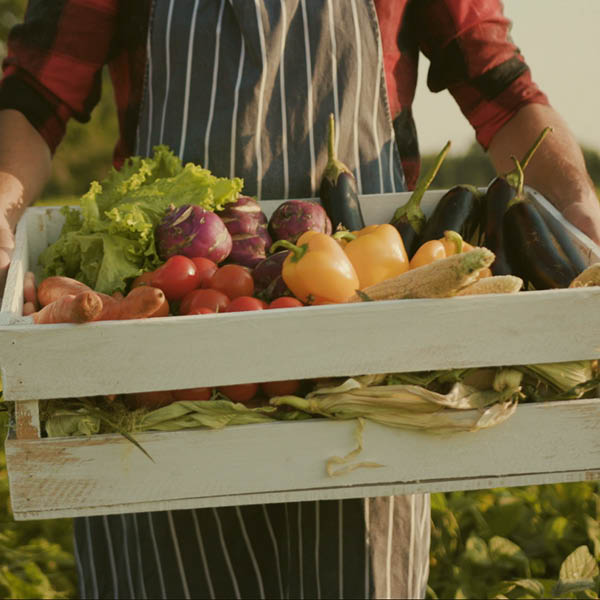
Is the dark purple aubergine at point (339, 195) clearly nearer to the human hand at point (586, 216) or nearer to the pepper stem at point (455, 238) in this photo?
the pepper stem at point (455, 238)

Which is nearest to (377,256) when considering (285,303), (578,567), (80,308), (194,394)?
(285,303)

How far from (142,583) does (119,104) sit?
4.04 ft

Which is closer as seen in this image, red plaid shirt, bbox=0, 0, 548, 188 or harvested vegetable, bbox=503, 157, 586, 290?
harvested vegetable, bbox=503, 157, 586, 290

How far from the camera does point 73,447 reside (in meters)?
1.37

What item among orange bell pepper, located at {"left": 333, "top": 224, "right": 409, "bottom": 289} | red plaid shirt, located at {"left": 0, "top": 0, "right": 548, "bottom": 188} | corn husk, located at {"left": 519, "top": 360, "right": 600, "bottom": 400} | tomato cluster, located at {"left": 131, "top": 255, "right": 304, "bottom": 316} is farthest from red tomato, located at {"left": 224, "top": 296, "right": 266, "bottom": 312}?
red plaid shirt, located at {"left": 0, "top": 0, "right": 548, "bottom": 188}

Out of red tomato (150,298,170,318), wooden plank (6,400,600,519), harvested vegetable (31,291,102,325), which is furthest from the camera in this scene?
red tomato (150,298,170,318)

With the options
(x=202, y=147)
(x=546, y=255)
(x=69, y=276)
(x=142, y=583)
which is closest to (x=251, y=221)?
(x=202, y=147)

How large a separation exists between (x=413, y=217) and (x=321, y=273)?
44 centimetres

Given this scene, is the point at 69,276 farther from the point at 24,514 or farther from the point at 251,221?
the point at 24,514

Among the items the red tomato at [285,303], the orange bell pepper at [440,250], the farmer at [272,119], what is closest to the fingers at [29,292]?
the farmer at [272,119]

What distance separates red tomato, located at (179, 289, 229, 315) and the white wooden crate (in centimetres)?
17

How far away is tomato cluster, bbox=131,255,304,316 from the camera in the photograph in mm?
1514

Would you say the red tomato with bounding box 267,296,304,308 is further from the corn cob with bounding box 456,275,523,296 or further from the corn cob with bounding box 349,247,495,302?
the corn cob with bounding box 456,275,523,296

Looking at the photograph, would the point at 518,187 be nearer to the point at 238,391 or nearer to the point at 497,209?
the point at 497,209
